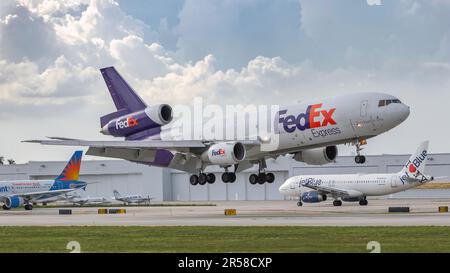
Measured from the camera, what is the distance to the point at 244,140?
61125mm

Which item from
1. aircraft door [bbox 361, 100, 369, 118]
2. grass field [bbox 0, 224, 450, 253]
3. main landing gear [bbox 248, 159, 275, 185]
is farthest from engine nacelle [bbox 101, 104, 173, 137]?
aircraft door [bbox 361, 100, 369, 118]

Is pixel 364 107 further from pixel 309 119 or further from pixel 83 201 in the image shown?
pixel 83 201

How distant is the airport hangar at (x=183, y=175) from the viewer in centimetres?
14488

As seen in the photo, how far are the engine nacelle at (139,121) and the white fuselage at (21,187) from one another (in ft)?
161

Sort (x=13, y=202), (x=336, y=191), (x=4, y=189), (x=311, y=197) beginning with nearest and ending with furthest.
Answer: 1. (x=311, y=197)
2. (x=336, y=191)
3. (x=13, y=202)
4. (x=4, y=189)

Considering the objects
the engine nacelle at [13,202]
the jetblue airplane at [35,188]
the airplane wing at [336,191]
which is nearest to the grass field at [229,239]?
the airplane wing at [336,191]

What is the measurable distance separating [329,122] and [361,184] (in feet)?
172

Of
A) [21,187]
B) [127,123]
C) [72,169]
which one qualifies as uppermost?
[127,123]

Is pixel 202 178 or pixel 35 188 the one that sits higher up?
pixel 35 188

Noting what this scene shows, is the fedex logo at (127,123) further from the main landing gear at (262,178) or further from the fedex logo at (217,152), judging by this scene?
the main landing gear at (262,178)

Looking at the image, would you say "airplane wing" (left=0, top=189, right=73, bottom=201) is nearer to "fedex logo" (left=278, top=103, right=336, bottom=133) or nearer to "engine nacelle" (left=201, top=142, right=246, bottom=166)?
"engine nacelle" (left=201, top=142, right=246, bottom=166)

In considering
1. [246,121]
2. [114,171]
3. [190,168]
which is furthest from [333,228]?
[114,171]

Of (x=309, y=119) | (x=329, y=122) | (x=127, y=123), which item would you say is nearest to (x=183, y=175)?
(x=127, y=123)

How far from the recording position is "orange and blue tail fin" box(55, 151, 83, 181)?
393 ft
